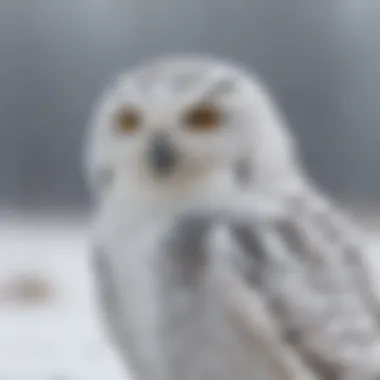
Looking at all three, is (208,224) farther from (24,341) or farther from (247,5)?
(24,341)

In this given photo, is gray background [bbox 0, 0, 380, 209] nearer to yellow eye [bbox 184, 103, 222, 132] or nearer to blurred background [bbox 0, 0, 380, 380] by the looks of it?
blurred background [bbox 0, 0, 380, 380]

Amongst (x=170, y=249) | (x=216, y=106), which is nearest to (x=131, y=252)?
(x=170, y=249)

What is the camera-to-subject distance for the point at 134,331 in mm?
898

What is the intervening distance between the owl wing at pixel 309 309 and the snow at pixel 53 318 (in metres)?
0.29

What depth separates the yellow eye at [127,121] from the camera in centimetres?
86

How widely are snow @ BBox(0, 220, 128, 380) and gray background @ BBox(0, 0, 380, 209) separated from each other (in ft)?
0.25

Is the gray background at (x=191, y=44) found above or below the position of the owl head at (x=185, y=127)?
above

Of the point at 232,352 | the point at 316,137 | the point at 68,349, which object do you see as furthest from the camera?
the point at 68,349

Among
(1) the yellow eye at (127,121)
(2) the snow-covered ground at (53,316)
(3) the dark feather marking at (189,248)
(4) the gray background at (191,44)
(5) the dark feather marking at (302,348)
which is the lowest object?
(5) the dark feather marking at (302,348)

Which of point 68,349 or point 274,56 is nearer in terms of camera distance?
point 274,56

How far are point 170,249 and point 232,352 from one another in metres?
0.11

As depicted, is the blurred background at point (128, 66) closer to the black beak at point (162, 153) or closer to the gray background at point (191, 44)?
the gray background at point (191, 44)

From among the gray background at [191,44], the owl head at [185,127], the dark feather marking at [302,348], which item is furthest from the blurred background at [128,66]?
the dark feather marking at [302,348]

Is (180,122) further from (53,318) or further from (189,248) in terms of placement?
(53,318)
